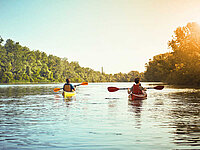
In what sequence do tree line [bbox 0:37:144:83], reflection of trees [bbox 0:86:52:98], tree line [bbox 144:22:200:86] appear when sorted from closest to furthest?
1. reflection of trees [bbox 0:86:52:98]
2. tree line [bbox 144:22:200:86]
3. tree line [bbox 0:37:144:83]

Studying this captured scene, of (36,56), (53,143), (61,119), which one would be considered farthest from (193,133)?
(36,56)

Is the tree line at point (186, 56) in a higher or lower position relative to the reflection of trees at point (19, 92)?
higher

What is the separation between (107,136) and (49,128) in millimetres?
2479

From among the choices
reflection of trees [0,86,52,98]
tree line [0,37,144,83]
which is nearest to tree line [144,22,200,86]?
reflection of trees [0,86,52,98]

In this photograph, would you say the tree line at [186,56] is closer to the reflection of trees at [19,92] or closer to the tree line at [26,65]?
the reflection of trees at [19,92]

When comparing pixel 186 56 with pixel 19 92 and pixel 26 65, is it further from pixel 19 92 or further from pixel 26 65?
pixel 26 65

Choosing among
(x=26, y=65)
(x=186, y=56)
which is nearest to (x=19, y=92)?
(x=186, y=56)

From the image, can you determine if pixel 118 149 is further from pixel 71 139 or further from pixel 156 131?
pixel 156 131

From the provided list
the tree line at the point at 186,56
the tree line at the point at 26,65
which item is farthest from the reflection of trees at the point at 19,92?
the tree line at the point at 26,65

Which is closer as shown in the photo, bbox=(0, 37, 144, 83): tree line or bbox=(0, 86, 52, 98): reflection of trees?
bbox=(0, 86, 52, 98): reflection of trees

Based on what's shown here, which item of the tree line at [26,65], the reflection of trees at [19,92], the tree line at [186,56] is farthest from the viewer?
the tree line at [26,65]

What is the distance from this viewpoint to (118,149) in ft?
24.5

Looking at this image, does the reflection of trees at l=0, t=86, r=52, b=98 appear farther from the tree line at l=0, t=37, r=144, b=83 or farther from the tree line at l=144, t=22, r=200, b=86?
the tree line at l=0, t=37, r=144, b=83

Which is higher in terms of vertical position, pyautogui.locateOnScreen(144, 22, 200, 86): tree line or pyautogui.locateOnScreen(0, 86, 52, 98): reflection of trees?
pyautogui.locateOnScreen(144, 22, 200, 86): tree line
